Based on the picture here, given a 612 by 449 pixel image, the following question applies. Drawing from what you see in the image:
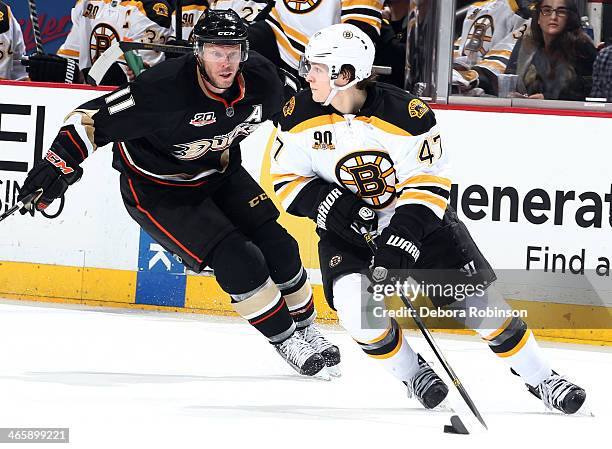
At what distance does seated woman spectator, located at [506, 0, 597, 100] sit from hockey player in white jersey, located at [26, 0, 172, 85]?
1.71 metres

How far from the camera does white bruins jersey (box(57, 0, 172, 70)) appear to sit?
229 inches

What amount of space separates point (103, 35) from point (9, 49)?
1.86 ft

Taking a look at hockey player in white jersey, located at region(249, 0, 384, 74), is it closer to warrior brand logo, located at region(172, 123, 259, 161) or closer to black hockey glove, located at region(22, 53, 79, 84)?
black hockey glove, located at region(22, 53, 79, 84)

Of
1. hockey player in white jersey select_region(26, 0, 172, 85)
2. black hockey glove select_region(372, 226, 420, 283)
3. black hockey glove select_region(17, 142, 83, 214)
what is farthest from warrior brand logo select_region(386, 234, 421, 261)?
hockey player in white jersey select_region(26, 0, 172, 85)

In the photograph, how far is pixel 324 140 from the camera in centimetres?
372

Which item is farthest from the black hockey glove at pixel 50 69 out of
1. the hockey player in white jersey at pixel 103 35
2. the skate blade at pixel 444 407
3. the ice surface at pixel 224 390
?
the skate blade at pixel 444 407

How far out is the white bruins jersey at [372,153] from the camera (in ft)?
11.8

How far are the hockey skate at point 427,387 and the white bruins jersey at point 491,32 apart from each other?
179cm

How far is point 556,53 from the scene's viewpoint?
495 cm

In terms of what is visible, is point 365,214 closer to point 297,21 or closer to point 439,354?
point 439,354

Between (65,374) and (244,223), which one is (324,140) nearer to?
(244,223)

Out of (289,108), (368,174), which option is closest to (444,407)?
(368,174)

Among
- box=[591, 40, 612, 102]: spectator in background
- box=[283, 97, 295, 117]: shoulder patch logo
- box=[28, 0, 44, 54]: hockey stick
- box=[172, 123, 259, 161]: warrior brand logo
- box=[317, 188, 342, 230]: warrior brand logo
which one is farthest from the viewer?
box=[28, 0, 44, 54]: hockey stick

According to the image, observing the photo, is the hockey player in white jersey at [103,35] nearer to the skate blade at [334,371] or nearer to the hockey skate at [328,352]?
the hockey skate at [328,352]
